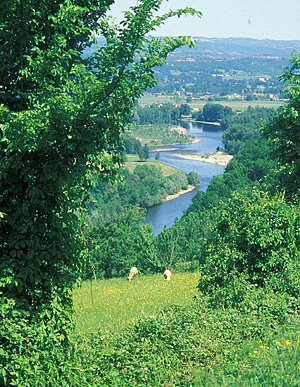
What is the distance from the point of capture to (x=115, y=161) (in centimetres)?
824

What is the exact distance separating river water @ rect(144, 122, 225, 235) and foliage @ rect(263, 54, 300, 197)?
27636 mm

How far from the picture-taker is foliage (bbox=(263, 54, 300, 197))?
18266 millimetres

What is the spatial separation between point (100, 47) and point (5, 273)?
3.38 m

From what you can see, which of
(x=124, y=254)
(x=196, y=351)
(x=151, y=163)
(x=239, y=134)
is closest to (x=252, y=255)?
(x=196, y=351)

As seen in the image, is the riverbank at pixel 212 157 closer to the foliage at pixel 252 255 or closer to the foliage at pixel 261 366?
the foliage at pixel 252 255

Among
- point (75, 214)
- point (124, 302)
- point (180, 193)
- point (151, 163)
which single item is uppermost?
point (75, 214)

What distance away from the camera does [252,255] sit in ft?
42.0

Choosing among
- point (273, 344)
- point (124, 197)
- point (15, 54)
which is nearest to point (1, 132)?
point (15, 54)

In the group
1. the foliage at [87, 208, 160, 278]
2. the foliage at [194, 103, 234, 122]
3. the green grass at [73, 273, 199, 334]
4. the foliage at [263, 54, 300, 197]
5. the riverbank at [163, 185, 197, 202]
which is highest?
the foliage at [263, 54, 300, 197]

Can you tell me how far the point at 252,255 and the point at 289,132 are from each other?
708 cm

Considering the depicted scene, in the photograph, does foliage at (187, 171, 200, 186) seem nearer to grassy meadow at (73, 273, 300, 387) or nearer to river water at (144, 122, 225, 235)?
river water at (144, 122, 225, 235)

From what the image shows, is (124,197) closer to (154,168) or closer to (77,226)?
(154,168)

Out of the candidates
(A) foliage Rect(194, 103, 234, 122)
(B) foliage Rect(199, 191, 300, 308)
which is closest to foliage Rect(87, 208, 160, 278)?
(B) foliage Rect(199, 191, 300, 308)

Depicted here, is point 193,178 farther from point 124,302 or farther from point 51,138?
point 51,138
